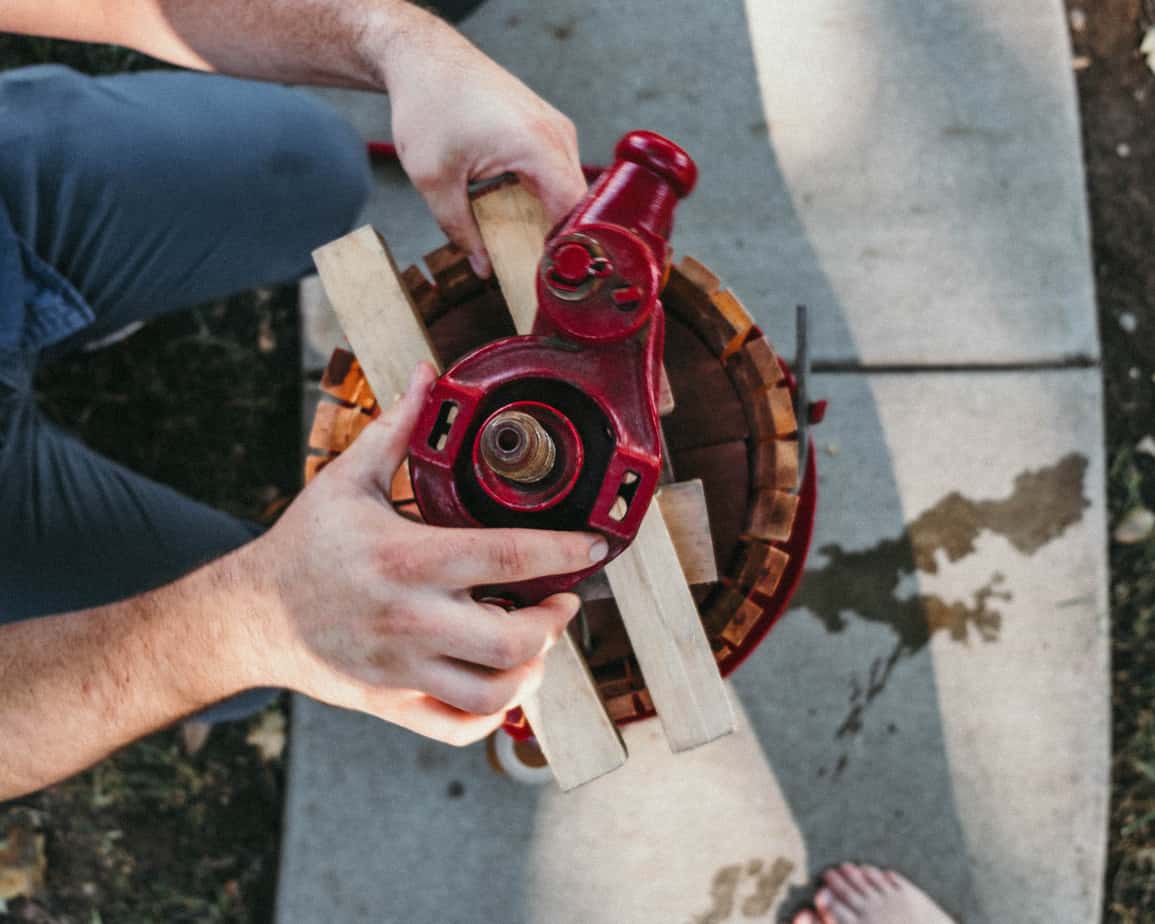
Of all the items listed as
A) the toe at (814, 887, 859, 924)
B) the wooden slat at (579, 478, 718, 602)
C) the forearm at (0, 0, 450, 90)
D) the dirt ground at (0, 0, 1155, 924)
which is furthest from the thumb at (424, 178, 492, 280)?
the toe at (814, 887, 859, 924)

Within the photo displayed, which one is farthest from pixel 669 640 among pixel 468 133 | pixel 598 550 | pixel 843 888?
pixel 843 888

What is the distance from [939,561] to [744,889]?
82 centimetres

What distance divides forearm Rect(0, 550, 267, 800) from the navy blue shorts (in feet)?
0.89

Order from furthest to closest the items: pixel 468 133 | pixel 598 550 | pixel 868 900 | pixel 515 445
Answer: pixel 868 900 < pixel 468 133 < pixel 598 550 < pixel 515 445

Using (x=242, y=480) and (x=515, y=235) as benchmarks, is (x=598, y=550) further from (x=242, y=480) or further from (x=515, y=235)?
(x=242, y=480)

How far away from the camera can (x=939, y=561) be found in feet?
6.38

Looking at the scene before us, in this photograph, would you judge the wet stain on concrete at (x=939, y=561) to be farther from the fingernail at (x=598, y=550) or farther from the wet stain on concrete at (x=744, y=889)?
the fingernail at (x=598, y=550)

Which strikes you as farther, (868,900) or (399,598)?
(868,900)

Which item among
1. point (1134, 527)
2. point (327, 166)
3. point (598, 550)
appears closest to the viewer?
point (598, 550)

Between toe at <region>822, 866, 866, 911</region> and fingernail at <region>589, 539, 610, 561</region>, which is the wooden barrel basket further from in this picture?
toe at <region>822, 866, 866, 911</region>

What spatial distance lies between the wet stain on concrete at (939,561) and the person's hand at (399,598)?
3.34 feet

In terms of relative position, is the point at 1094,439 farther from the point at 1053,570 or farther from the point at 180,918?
the point at 180,918

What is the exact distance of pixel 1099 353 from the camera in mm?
1993

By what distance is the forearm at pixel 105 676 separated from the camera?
1216 millimetres
